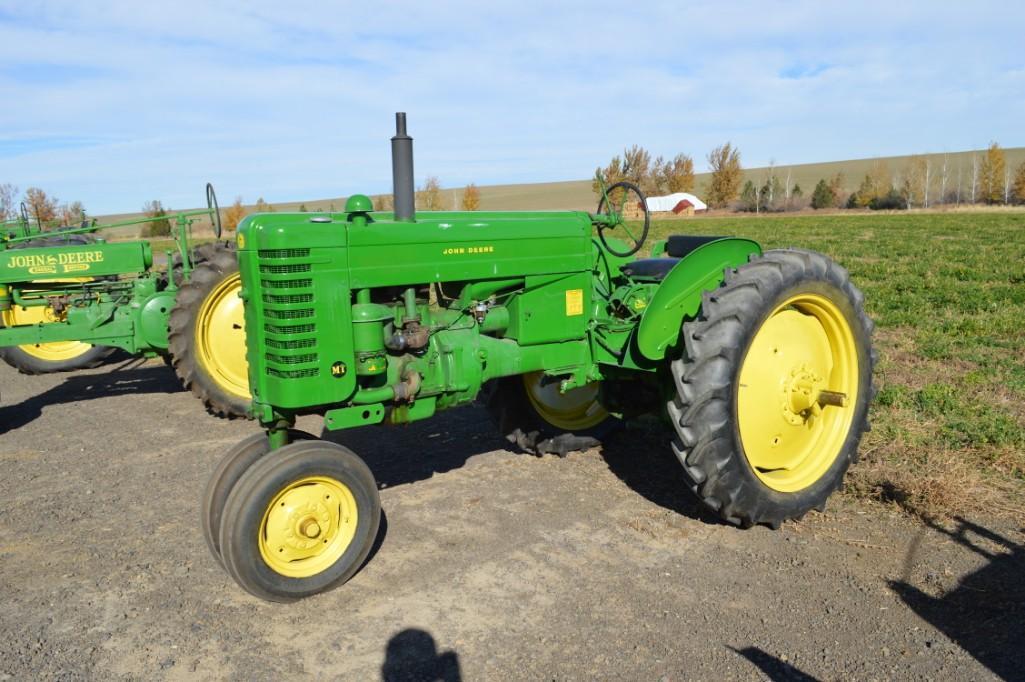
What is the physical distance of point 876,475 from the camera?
4.67 m

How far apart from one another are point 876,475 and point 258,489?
3466 millimetres

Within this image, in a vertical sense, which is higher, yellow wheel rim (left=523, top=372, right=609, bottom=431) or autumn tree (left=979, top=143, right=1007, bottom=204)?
autumn tree (left=979, top=143, right=1007, bottom=204)

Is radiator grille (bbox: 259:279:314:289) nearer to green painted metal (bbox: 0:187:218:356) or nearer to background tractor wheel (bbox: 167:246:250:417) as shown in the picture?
background tractor wheel (bbox: 167:246:250:417)

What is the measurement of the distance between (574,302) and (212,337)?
3.84 metres

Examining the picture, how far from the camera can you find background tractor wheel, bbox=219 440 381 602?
341 cm

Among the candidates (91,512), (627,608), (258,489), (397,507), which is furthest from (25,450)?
(627,608)

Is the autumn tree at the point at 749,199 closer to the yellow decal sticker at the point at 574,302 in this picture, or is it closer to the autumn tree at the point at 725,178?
the autumn tree at the point at 725,178

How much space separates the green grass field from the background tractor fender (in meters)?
1.47

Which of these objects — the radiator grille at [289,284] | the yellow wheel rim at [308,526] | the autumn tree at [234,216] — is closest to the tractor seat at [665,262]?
the radiator grille at [289,284]

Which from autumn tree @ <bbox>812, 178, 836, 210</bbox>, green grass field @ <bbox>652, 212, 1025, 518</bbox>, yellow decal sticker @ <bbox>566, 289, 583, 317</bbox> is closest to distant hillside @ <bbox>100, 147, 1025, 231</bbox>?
autumn tree @ <bbox>812, 178, 836, 210</bbox>

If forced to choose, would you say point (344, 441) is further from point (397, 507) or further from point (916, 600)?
point (916, 600)

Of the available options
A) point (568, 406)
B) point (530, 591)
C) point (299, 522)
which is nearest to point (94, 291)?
point (568, 406)

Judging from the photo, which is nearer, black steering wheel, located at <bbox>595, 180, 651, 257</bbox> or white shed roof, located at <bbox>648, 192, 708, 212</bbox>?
black steering wheel, located at <bbox>595, 180, 651, 257</bbox>

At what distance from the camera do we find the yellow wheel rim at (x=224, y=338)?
685 cm
